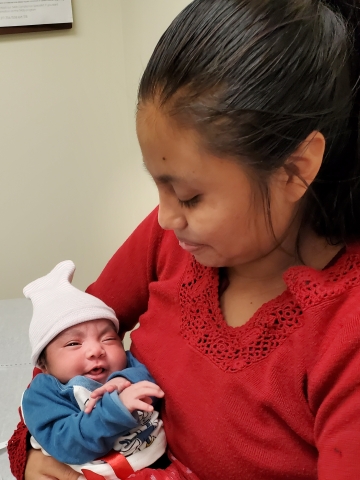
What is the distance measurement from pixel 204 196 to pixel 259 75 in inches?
5.9

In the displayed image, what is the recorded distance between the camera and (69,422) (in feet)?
2.67

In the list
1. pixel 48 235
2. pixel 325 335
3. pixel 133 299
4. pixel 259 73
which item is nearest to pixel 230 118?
pixel 259 73

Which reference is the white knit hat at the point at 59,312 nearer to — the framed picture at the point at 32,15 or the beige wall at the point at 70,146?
the beige wall at the point at 70,146

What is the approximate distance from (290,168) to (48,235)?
72.7 inches

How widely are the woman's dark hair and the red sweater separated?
165 millimetres

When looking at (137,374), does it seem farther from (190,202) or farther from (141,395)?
(190,202)

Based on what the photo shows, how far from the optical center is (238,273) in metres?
0.76

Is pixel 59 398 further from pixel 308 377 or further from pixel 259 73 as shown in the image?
pixel 259 73

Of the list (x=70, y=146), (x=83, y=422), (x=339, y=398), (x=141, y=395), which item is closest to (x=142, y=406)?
(x=141, y=395)

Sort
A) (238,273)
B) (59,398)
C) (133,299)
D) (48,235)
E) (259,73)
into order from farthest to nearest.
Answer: (48,235)
(133,299)
(59,398)
(238,273)
(259,73)

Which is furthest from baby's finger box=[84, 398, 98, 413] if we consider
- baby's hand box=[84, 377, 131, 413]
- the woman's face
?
the woman's face

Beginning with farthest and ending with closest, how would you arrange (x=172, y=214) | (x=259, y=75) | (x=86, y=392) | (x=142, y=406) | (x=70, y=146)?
(x=70, y=146), (x=86, y=392), (x=142, y=406), (x=172, y=214), (x=259, y=75)

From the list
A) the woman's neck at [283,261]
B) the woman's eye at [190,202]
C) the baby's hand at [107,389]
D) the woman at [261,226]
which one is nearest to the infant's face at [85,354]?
the baby's hand at [107,389]

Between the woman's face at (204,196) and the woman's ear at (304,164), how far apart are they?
1 cm
